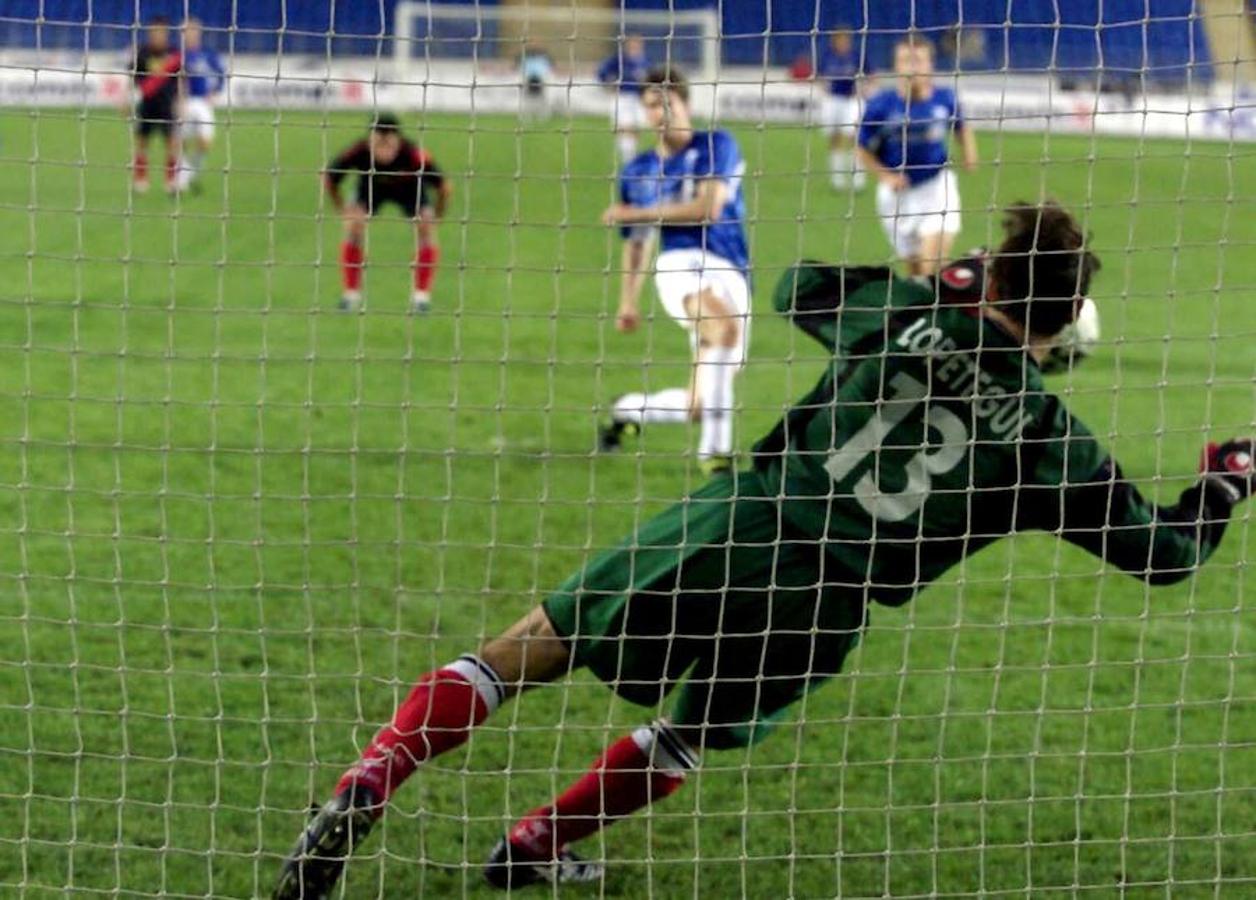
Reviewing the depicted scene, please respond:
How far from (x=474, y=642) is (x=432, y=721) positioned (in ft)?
6.62

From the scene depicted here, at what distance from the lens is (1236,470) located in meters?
4.32

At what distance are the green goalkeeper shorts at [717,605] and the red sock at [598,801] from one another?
24 cm

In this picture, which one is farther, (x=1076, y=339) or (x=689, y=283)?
(x=689, y=283)

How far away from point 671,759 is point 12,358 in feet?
25.0

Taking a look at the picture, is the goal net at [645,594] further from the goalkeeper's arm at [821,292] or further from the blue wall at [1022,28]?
the blue wall at [1022,28]

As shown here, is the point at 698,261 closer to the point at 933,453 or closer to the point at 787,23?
the point at 933,453

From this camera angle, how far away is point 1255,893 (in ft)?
15.3

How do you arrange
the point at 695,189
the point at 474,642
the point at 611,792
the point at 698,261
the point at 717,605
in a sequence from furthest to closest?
1. the point at 695,189
2. the point at 698,261
3. the point at 474,642
4. the point at 611,792
5. the point at 717,605

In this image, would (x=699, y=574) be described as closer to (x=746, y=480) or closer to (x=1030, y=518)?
(x=746, y=480)

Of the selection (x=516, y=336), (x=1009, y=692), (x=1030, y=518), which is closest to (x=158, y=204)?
(x=516, y=336)

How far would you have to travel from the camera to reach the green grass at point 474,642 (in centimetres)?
465

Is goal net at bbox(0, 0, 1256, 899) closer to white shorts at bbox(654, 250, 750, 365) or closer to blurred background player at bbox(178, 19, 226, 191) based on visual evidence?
white shorts at bbox(654, 250, 750, 365)

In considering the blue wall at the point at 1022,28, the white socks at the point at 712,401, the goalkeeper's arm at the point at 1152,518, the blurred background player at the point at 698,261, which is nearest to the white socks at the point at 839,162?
the blue wall at the point at 1022,28

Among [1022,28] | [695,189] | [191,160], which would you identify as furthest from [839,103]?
[1022,28]
